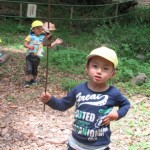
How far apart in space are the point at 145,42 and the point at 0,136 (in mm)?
6516

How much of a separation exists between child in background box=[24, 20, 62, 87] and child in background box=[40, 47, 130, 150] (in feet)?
12.0

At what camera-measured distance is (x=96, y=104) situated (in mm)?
2646

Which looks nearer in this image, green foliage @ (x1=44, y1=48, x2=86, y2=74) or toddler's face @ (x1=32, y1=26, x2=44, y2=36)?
toddler's face @ (x1=32, y1=26, x2=44, y2=36)

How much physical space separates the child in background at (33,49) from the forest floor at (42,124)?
209 mm

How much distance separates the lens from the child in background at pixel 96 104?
8.56 feet

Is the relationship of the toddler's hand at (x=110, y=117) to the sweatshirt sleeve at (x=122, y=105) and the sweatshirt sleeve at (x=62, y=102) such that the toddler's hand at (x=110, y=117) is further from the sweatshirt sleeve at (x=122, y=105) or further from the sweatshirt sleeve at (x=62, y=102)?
the sweatshirt sleeve at (x=62, y=102)

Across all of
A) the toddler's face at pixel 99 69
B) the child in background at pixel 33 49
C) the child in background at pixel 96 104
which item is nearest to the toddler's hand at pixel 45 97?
the child in background at pixel 96 104

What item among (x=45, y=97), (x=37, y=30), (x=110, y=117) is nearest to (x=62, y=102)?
(x=45, y=97)

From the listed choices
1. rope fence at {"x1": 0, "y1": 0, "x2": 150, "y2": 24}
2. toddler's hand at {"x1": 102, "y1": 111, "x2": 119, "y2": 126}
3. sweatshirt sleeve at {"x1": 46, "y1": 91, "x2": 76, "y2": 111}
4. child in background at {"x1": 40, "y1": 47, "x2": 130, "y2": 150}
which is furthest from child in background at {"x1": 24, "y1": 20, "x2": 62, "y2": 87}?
rope fence at {"x1": 0, "y1": 0, "x2": 150, "y2": 24}

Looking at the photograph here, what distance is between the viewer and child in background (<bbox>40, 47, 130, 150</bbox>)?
2609 mm

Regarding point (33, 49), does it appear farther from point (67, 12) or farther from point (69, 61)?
point (67, 12)

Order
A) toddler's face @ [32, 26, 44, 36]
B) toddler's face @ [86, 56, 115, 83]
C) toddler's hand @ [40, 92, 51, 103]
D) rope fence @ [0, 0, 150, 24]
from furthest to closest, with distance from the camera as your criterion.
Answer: rope fence @ [0, 0, 150, 24], toddler's face @ [32, 26, 44, 36], toddler's hand @ [40, 92, 51, 103], toddler's face @ [86, 56, 115, 83]

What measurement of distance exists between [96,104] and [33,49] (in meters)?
Result: 4.03

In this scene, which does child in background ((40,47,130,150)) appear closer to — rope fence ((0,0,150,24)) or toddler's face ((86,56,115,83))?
toddler's face ((86,56,115,83))
